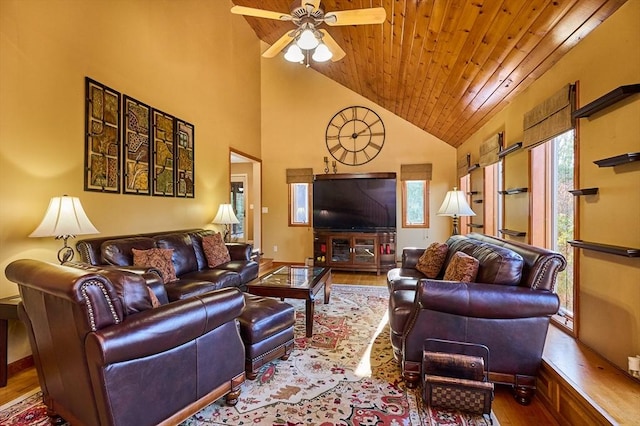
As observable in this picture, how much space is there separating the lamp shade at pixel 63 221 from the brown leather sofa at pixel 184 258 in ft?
1.81

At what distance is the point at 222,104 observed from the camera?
17.9ft

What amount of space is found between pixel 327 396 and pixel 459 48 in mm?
3198

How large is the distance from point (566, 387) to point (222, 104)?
18.4ft

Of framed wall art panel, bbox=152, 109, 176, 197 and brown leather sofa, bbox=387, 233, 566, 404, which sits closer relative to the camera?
brown leather sofa, bbox=387, 233, 566, 404

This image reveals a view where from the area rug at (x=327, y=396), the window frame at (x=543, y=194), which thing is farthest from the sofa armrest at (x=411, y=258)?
the window frame at (x=543, y=194)

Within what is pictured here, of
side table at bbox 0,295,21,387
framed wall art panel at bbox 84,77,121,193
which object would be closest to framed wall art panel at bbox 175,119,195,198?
framed wall art panel at bbox 84,77,121,193

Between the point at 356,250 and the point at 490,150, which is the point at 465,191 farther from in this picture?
the point at 356,250

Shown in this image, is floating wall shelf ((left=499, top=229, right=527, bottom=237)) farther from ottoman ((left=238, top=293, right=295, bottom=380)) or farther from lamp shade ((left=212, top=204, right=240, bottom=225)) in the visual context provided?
lamp shade ((left=212, top=204, right=240, bottom=225))

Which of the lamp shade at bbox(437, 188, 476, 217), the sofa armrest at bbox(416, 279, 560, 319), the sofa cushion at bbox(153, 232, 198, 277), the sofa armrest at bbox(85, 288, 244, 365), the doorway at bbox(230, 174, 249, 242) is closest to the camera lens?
the sofa armrest at bbox(85, 288, 244, 365)

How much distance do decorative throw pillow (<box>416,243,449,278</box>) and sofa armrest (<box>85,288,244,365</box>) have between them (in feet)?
7.51

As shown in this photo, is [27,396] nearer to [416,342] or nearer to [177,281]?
[177,281]

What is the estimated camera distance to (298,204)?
22.7 ft

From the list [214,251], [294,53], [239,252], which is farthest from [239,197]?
[294,53]

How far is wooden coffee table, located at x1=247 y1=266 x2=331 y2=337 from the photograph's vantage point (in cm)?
296
